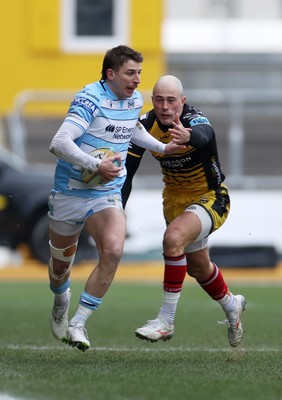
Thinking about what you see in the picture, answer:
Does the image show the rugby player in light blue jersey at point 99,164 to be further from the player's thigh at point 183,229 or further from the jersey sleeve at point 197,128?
the player's thigh at point 183,229

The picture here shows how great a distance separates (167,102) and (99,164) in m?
0.82

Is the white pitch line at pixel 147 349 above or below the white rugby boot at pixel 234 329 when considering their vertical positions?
below

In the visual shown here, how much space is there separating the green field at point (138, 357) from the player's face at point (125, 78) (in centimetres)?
175

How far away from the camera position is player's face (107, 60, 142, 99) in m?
8.92

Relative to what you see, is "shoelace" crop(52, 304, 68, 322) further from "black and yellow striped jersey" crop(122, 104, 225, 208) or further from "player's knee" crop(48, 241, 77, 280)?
"black and yellow striped jersey" crop(122, 104, 225, 208)

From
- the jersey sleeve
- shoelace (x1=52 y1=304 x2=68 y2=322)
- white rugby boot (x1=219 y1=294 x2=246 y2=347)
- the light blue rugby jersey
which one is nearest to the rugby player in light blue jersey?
the light blue rugby jersey

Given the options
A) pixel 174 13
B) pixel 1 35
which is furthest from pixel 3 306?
pixel 174 13

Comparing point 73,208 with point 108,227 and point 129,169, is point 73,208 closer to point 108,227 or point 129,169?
point 108,227

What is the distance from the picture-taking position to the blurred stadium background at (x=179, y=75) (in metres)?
20.8

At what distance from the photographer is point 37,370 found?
8.05 metres

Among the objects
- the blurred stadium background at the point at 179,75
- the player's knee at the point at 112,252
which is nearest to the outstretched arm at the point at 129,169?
the player's knee at the point at 112,252

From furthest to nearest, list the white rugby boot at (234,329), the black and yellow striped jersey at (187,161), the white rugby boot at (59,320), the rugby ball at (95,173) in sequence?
the white rugby boot at (59,320)
the white rugby boot at (234,329)
the black and yellow striped jersey at (187,161)
the rugby ball at (95,173)

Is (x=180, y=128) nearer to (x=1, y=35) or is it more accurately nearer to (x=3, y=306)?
(x=3, y=306)

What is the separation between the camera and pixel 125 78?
352 inches
